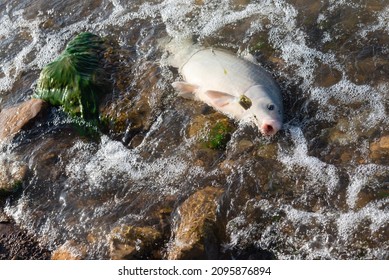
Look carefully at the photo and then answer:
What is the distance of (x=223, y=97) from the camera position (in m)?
6.44

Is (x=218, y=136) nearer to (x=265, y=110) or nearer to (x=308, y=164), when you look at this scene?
(x=265, y=110)

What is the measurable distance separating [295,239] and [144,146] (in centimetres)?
244

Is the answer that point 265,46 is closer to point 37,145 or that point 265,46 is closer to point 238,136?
point 238,136

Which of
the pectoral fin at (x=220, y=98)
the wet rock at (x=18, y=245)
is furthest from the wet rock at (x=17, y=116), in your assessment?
the pectoral fin at (x=220, y=98)

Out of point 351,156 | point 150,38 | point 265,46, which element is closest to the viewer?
point 351,156

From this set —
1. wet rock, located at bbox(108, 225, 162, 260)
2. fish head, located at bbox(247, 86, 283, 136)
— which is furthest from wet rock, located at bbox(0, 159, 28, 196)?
fish head, located at bbox(247, 86, 283, 136)

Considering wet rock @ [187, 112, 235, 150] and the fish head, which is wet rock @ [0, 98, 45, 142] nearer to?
wet rock @ [187, 112, 235, 150]

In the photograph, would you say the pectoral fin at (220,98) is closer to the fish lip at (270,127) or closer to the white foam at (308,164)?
Answer: the fish lip at (270,127)

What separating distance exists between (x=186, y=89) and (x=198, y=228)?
2.39 m

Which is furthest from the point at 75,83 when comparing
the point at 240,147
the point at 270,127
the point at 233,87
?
the point at 270,127

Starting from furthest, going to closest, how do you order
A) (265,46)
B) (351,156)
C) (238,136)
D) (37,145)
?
(265,46), (37,145), (238,136), (351,156)

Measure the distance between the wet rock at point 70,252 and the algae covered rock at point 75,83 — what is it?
7.09 feet

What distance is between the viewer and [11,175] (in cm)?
631

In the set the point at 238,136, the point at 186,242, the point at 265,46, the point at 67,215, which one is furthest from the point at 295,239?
the point at 265,46
